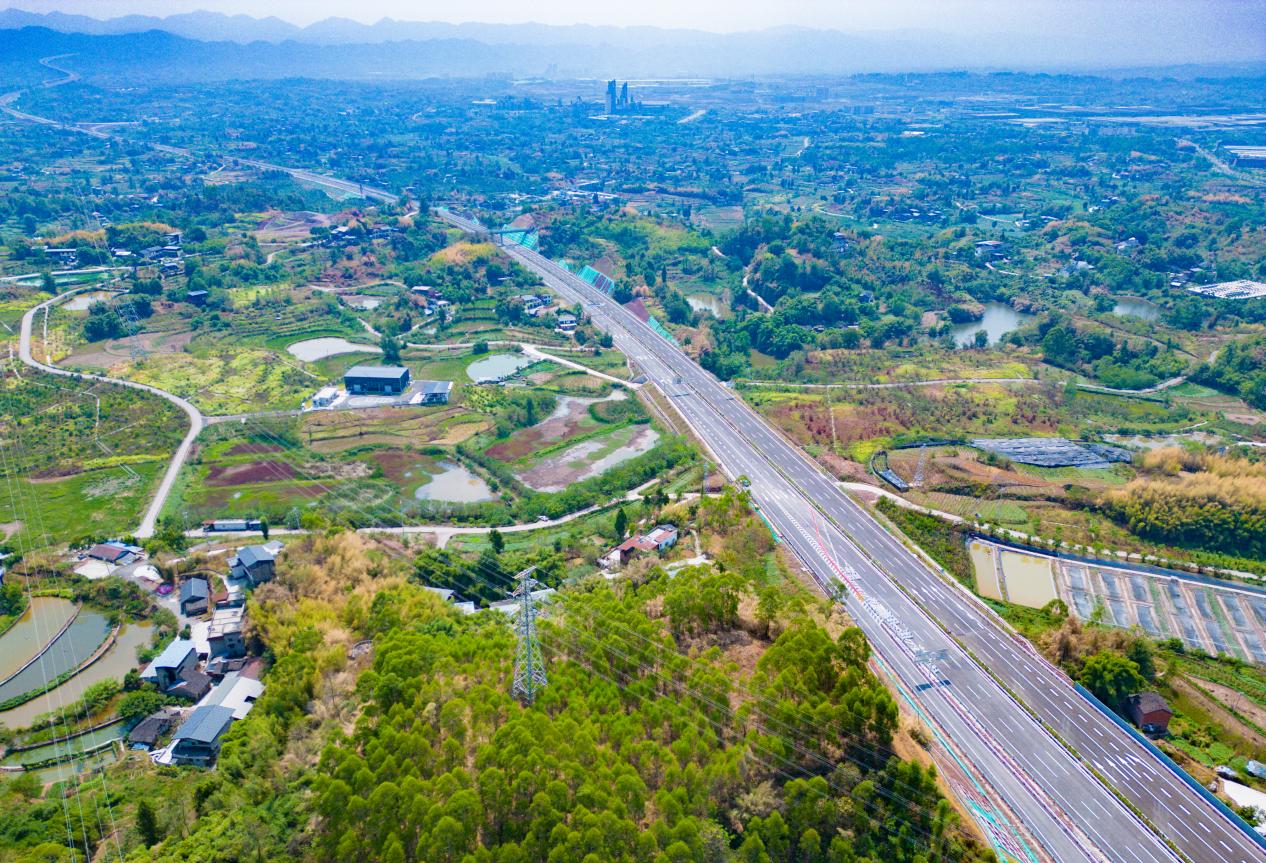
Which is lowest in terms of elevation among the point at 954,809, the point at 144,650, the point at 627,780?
the point at 144,650

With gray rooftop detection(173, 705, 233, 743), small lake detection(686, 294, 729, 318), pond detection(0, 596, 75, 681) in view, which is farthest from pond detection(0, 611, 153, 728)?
small lake detection(686, 294, 729, 318)

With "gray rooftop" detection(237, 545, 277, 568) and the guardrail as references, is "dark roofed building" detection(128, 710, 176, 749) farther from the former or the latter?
the guardrail

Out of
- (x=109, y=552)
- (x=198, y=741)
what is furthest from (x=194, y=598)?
(x=198, y=741)

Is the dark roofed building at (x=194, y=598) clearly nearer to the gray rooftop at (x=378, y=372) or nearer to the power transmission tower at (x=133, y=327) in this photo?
the gray rooftop at (x=378, y=372)

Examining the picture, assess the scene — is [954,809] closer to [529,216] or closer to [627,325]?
[627,325]

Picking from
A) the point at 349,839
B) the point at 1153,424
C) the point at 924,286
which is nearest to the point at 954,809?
the point at 349,839

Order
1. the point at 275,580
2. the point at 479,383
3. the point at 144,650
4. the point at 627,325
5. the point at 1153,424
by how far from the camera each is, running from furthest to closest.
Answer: the point at 627,325 → the point at 479,383 → the point at 1153,424 → the point at 275,580 → the point at 144,650

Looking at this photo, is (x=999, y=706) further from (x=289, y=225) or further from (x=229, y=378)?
(x=289, y=225)

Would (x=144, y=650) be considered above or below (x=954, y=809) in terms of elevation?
below

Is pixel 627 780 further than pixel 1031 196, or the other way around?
pixel 1031 196
